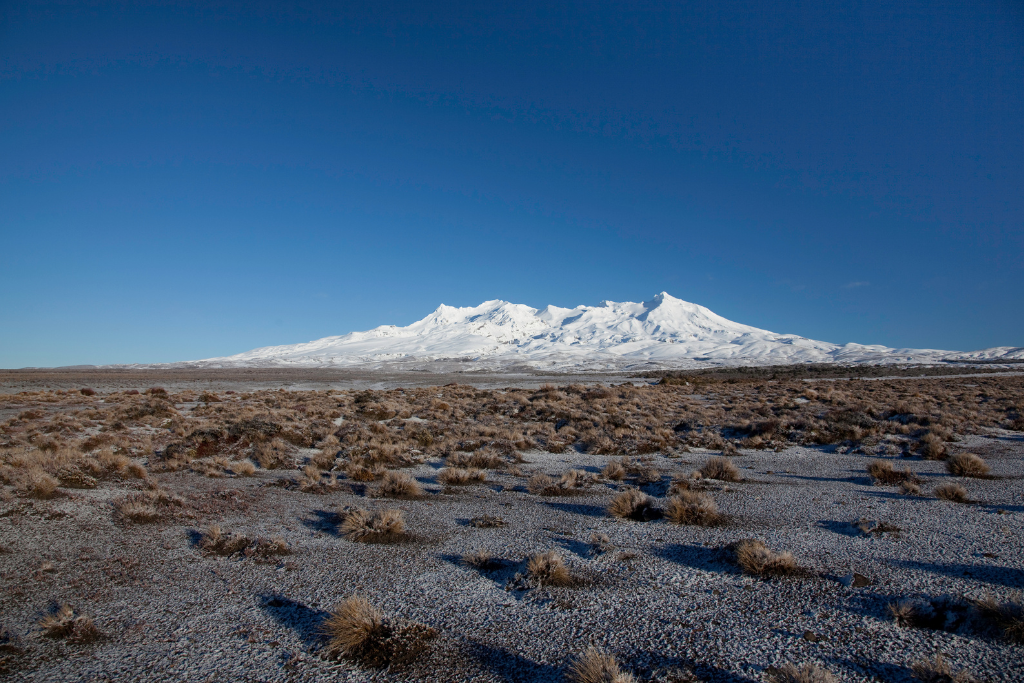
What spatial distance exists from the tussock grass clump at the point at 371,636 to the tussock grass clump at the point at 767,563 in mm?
3780

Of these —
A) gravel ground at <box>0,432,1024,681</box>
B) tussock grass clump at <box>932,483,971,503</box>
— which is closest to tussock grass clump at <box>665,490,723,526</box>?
gravel ground at <box>0,432,1024,681</box>

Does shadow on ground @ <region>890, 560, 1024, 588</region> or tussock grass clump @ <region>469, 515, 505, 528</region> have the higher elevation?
shadow on ground @ <region>890, 560, 1024, 588</region>

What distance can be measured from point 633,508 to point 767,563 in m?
2.62

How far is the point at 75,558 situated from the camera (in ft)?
22.0

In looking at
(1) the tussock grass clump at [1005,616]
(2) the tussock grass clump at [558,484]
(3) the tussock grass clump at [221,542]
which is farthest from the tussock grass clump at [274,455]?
(1) the tussock grass clump at [1005,616]

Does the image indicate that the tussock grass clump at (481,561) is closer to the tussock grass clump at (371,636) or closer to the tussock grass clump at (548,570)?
the tussock grass clump at (548,570)

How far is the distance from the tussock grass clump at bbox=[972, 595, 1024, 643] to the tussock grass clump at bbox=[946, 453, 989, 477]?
717 centimetres

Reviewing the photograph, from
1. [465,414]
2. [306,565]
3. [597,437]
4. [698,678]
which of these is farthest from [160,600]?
[465,414]

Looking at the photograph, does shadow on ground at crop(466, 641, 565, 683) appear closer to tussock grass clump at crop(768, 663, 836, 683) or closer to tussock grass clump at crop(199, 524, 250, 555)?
tussock grass clump at crop(768, 663, 836, 683)

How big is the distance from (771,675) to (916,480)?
8373mm

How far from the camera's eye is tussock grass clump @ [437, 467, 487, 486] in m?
10.8

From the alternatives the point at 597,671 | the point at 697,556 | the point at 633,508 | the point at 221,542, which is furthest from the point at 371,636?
the point at 633,508

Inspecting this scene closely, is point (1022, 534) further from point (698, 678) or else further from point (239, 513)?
point (239, 513)

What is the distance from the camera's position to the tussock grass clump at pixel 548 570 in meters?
5.73
